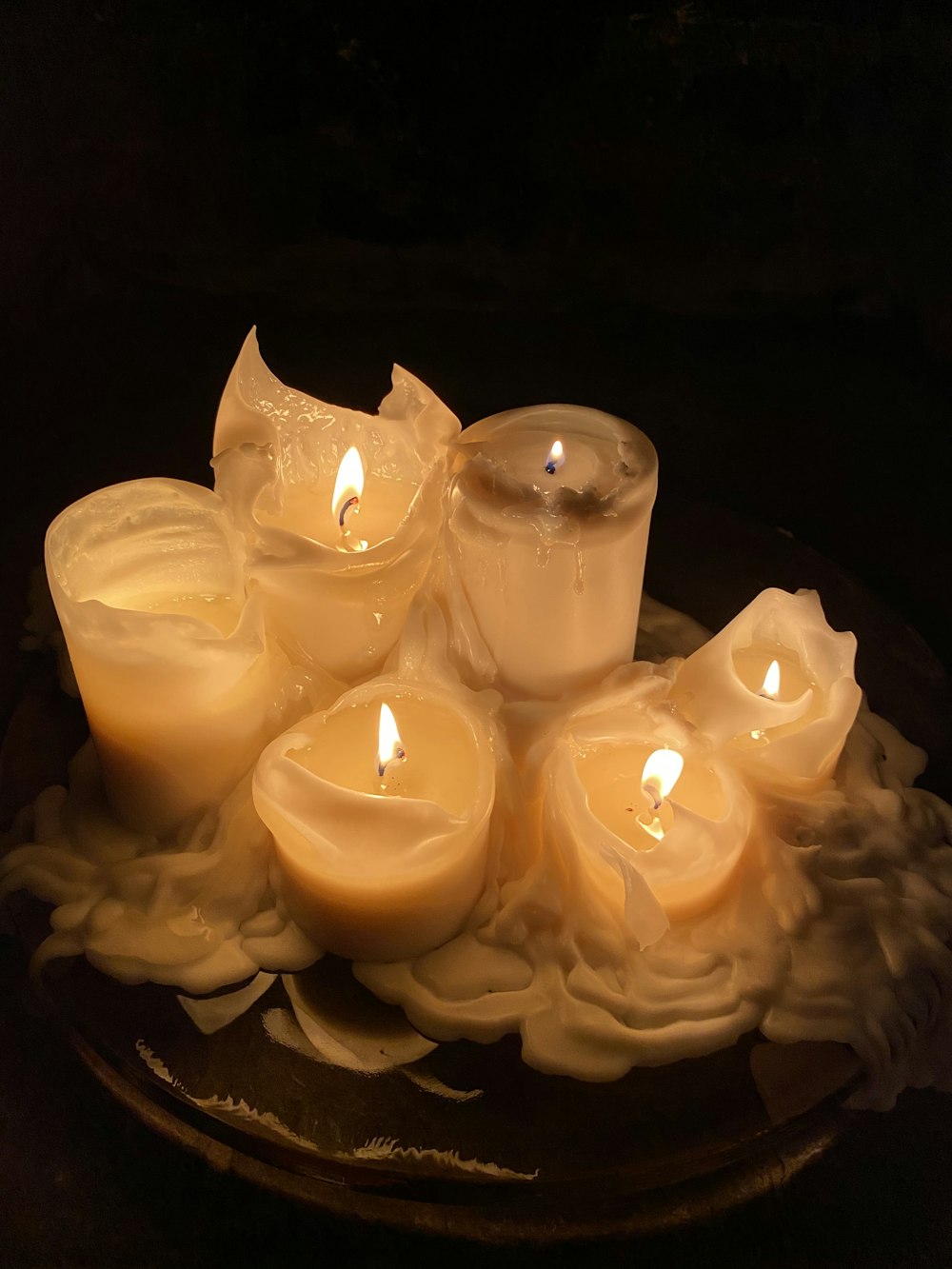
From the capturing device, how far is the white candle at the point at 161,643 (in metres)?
0.72

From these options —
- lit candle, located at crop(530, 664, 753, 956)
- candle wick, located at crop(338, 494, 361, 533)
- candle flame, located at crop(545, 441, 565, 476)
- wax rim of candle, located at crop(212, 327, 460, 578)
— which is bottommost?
lit candle, located at crop(530, 664, 753, 956)

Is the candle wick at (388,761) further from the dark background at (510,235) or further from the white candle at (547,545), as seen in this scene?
the dark background at (510,235)

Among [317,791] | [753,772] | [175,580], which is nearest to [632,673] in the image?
[753,772]

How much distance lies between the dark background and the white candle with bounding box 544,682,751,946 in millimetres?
510

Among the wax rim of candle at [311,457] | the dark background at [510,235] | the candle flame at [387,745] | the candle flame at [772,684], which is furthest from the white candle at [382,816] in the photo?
the dark background at [510,235]

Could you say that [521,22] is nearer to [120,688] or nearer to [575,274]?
[575,274]

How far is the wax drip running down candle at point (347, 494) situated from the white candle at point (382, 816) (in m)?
0.13

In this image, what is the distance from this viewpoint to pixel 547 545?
28.2 inches

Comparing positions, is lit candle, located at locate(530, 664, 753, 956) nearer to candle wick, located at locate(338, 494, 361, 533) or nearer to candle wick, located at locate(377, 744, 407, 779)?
candle wick, located at locate(377, 744, 407, 779)

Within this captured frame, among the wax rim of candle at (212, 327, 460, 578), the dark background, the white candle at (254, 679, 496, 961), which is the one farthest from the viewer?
the dark background

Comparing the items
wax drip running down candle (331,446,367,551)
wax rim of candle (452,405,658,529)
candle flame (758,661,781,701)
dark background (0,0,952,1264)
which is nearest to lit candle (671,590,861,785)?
candle flame (758,661,781,701)

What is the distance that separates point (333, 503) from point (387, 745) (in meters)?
0.23

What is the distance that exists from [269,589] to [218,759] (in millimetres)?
131

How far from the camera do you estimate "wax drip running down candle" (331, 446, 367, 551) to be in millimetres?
833
